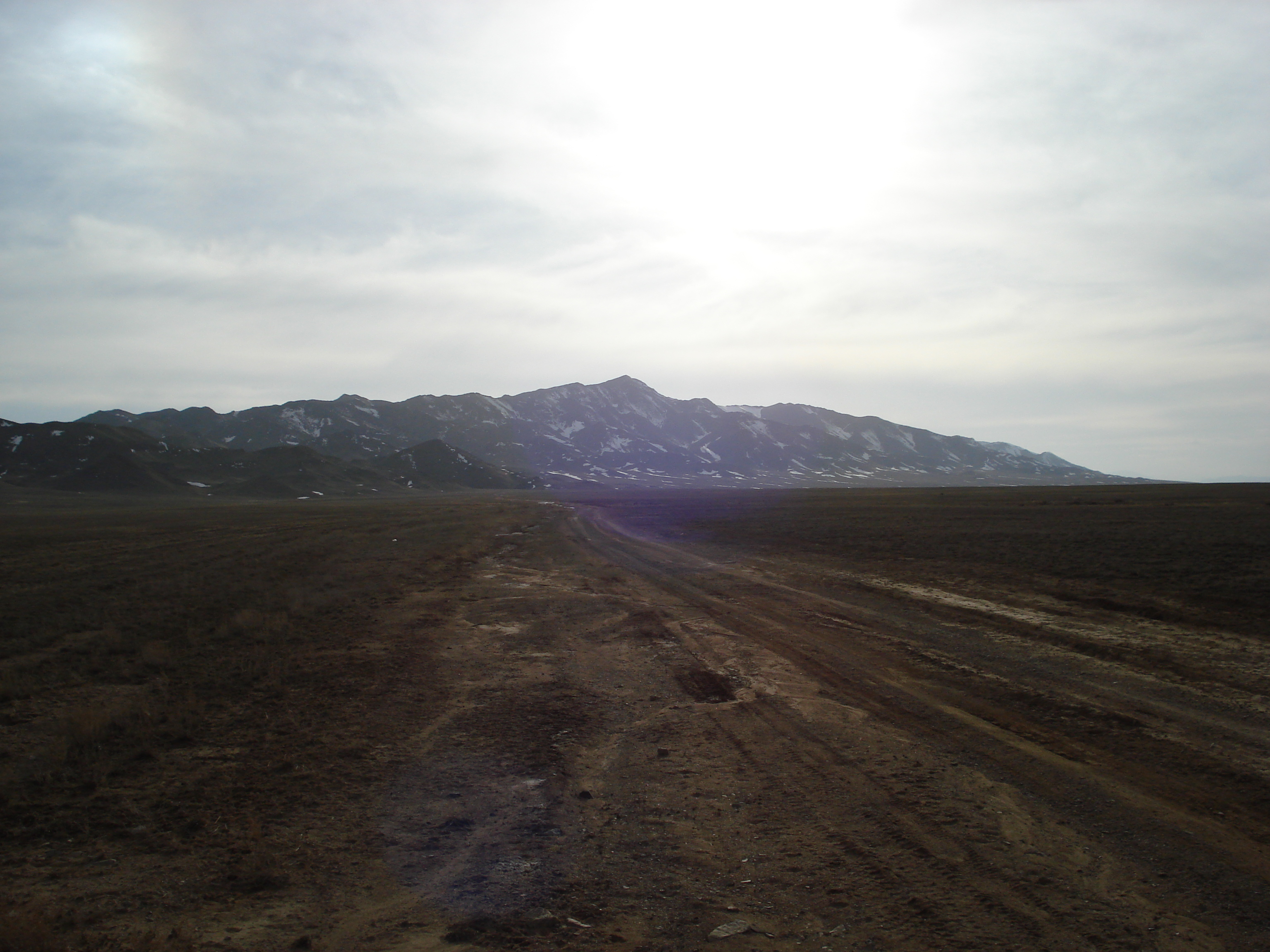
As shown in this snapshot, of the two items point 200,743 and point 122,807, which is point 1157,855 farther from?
point 200,743

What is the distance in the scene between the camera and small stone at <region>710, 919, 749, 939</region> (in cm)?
491

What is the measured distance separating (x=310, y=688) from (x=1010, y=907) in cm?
998

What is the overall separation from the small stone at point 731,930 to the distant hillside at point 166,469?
136 metres

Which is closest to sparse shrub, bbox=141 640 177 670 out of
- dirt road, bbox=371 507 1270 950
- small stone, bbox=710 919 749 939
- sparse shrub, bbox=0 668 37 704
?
sparse shrub, bbox=0 668 37 704

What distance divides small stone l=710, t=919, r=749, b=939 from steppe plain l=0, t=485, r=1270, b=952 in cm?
5

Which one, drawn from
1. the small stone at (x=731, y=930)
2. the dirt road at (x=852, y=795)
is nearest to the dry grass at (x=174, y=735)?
the dirt road at (x=852, y=795)

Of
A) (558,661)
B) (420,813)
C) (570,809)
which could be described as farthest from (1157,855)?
(558,661)

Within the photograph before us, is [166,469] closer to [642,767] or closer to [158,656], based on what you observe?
[158,656]

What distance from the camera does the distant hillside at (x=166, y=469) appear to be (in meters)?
130

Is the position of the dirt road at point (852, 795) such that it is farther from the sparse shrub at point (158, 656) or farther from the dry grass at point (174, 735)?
the sparse shrub at point (158, 656)

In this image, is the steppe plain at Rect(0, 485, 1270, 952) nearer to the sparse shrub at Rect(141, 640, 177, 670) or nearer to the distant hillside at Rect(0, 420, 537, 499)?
the sparse shrub at Rect(141, 640, 177, 670)

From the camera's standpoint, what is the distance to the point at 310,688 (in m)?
11.1

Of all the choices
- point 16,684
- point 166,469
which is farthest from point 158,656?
point 166,469

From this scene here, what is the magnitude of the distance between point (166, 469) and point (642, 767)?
549 feet
